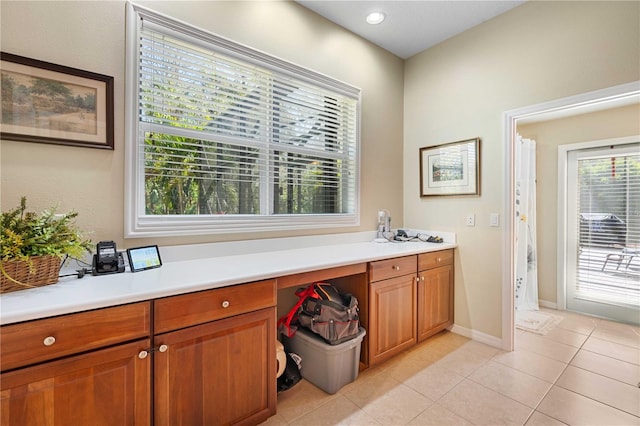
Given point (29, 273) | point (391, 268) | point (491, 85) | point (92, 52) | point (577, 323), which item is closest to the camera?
point (29, 273)

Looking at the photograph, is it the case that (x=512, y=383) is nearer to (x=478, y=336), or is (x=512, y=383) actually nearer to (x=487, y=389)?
(x=487, y=389)

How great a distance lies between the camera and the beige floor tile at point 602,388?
1.80 m

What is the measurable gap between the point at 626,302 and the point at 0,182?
5.15 m

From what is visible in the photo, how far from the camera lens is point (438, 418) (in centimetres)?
168

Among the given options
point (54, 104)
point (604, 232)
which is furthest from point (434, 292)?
point (54, 104)

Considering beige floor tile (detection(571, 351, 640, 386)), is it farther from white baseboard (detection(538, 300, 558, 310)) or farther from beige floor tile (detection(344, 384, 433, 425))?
beige floor tile (detection(344, 384, 433, 425))

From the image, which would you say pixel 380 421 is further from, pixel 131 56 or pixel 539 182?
pixel 539 182

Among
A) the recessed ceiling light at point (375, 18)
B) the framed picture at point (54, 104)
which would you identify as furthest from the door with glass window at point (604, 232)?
the framed picture at point (54, 104)

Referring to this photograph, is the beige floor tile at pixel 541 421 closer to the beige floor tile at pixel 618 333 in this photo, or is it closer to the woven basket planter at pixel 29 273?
the beige floor tile at pixel 618 333

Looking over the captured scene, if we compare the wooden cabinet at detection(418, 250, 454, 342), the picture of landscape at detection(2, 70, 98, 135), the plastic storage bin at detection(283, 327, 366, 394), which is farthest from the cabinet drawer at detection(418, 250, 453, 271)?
the picture of landscape at detection(2, 70, 98, 135)

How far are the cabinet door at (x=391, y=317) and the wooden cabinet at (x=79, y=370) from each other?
1.43 meters

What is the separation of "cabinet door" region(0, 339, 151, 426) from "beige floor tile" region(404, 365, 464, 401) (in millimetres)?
1602

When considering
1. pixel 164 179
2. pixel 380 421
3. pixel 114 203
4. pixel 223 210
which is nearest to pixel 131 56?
pixel 164 179

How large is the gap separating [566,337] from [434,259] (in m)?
1.47
